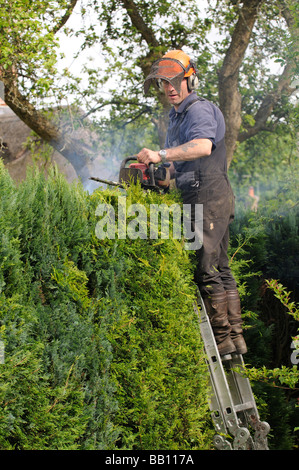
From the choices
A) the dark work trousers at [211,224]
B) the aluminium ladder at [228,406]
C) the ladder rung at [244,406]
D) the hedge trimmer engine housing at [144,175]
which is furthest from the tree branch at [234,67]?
the ladder rung at [244,406]

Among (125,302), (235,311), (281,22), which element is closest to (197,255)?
(235,311)

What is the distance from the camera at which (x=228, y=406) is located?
3703mm

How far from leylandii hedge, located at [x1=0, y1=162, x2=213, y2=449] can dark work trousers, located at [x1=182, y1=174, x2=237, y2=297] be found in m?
0.25

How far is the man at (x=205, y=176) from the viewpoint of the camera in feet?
12.4

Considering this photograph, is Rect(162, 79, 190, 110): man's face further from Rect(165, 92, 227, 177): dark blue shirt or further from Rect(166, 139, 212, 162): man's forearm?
Rect(166, 139, 212, 162): man's forearm

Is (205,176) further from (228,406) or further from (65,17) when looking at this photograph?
(65,17)

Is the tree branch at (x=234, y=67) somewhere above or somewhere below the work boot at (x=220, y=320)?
above

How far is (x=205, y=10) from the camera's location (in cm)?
1018

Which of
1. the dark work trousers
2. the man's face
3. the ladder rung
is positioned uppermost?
the man's face

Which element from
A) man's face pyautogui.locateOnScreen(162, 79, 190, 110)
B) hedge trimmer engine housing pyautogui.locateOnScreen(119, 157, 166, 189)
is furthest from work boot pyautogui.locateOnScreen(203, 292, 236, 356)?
man's face pyautogui.locateOnScreen(162, 79, 190, 110)

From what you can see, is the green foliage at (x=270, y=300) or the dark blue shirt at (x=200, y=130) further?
the green foliage at (x=270, y=300)

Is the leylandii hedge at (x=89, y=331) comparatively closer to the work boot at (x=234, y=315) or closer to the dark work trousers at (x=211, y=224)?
the dark work trousers at (x=211, y=224)

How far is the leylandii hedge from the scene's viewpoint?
2.50 metres

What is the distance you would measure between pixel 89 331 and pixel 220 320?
4.45 feet
